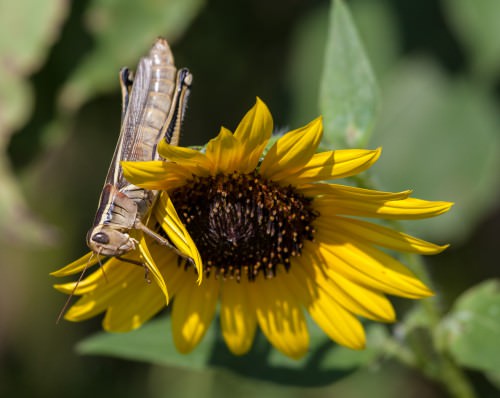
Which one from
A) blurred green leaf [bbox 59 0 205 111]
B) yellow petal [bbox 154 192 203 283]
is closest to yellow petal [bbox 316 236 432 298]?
yellow petal [bbox 154 192 203 283]

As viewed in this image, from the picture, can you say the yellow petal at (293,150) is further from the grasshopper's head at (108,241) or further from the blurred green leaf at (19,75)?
the blurred green leaf at (19,75)

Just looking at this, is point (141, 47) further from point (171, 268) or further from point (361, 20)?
point (171, 268)

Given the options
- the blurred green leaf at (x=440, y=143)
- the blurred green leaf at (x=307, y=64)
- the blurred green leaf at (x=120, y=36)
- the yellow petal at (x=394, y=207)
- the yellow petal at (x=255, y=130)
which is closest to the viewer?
the yellow petal at (x=255, y=130)

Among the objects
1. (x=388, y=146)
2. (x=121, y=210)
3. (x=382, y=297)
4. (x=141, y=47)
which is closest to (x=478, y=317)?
(x=382, y=297)

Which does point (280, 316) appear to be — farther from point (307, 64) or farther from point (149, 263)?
point (307, 64)

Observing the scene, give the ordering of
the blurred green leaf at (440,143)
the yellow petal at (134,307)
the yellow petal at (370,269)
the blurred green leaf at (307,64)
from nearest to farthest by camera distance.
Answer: the yellow petal at (370,269), the yellow petal at (134,307), the blurred green leaf at (440,143), the blurred green leaf at (307,64)

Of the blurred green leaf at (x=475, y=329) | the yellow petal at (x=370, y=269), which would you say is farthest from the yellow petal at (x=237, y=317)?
the blurred green leaf at (x=475, y=329)

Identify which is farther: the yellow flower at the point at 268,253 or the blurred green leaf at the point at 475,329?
the blurred green leaf at the point at 475,329

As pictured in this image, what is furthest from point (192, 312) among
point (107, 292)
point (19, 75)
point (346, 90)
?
point (19, 75)
